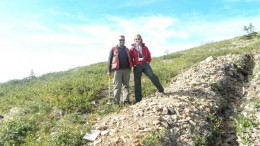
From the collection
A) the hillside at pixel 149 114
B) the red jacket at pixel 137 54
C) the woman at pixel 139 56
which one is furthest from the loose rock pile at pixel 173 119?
the red jacket at pixel 137 54

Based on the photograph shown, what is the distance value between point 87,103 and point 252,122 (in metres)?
7.14

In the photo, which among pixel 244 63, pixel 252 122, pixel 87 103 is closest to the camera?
pixel 252 122

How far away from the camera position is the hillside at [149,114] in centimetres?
995

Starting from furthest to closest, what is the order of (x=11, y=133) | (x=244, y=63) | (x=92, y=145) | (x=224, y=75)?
(x=244, y=63), (x=224, y=75), (x=11, y=133), (x=92, y=145)

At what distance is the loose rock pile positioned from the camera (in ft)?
31.7

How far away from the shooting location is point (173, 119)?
10.8m

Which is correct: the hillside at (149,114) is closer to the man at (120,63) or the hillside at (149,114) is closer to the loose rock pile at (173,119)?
the loose rock pile at (173,119)

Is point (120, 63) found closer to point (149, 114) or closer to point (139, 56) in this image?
point (139, 56)

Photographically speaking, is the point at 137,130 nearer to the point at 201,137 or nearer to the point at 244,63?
the point at 201,137

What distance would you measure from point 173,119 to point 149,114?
2.68 ft

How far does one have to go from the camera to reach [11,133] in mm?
11906

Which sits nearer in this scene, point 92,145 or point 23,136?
point 92,145

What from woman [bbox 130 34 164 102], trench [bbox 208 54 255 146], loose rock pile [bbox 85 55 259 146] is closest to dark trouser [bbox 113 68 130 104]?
woman [bbox 130 34 164 102]

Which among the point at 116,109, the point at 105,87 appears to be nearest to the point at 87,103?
the point at 116,109
